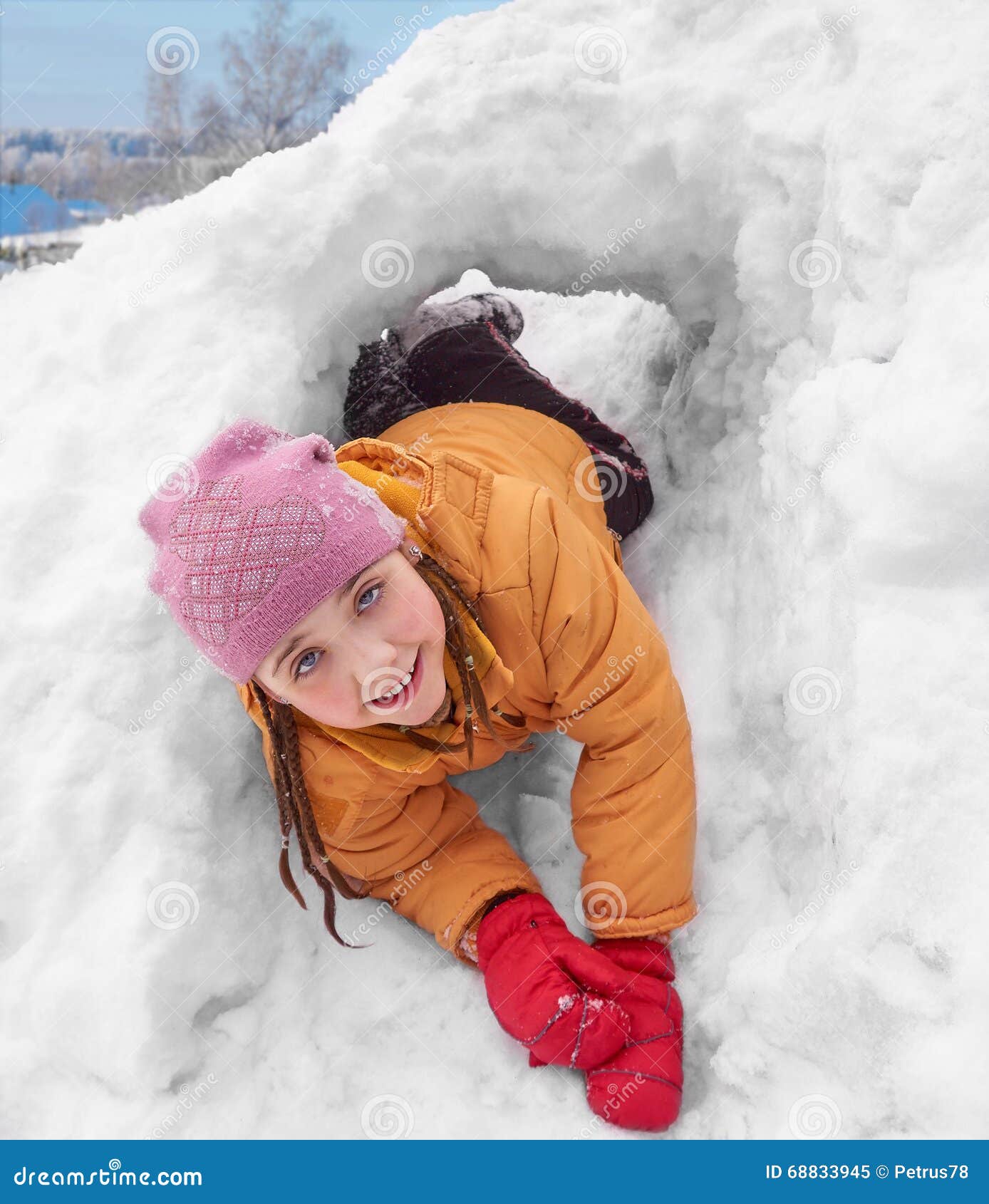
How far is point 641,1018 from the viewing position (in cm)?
146

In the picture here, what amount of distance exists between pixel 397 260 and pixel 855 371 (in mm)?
988

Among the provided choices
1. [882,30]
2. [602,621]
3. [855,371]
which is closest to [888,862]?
[602,621]

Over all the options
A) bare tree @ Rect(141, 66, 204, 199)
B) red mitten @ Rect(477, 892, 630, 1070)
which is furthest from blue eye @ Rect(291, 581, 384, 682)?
bare tree @ Rect(141, 66, 204, 199)

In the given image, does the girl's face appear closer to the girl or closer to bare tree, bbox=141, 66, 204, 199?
the girl

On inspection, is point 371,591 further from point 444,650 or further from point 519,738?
point 519,738

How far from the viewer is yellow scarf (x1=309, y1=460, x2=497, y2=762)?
4.50 feet

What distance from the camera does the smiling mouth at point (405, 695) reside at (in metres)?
1.27

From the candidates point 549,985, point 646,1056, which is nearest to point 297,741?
point 549,985

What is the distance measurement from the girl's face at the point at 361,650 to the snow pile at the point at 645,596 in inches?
15.9

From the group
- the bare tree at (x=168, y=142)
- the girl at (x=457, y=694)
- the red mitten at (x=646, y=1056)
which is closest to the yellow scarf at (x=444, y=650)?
the girl at (x=457, y=694)

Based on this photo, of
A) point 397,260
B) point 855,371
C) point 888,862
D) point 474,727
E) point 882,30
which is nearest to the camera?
point 888,862

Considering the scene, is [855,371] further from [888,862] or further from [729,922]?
[729,922]

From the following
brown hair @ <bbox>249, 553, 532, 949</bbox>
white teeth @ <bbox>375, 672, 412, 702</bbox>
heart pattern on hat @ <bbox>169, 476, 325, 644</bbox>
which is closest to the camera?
heart pattern on hat @ <bbox>169, 476, 325, 644</bbox>

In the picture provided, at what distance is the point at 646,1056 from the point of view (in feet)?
4.61
